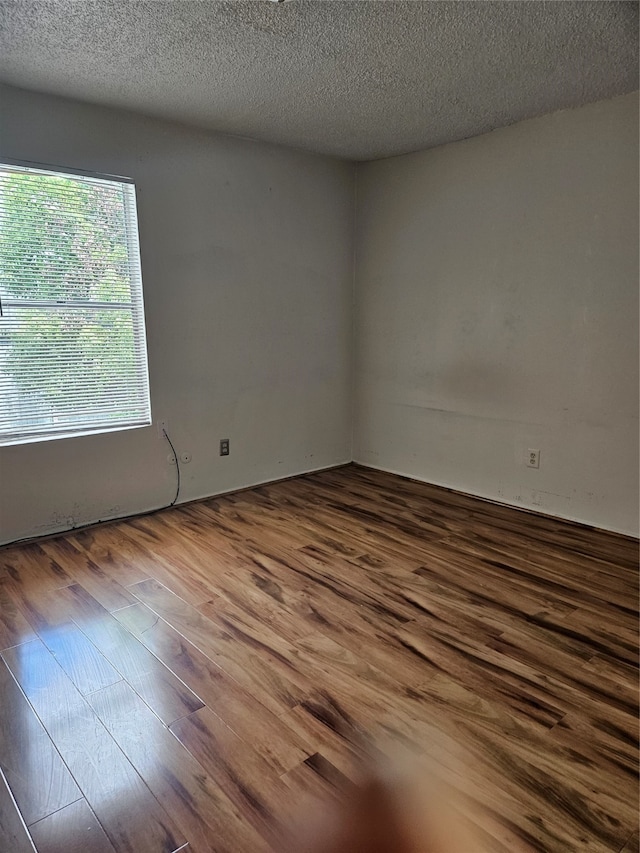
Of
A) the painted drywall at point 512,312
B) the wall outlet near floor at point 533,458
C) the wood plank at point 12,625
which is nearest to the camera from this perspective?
the wood plank at point 12,625

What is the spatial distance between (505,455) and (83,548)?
103 inches

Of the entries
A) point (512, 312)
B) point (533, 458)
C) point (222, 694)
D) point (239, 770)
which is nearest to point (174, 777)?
point (239, 770)

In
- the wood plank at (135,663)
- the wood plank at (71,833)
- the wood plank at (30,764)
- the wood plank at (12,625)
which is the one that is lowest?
the wood plank at (71,833)

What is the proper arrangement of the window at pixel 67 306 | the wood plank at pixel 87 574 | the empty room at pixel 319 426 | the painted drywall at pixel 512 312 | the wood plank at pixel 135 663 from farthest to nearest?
the painted drywall at pixel 512 312 < the window at pixel 67 306 < the wood plank at pixel 87 574 < the wood plank at pixel 135 663 < the empty room at pixel 319 426

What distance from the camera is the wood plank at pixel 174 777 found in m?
1.30

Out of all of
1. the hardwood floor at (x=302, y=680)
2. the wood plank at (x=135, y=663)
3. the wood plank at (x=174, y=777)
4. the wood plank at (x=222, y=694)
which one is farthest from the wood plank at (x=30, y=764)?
the wood plank at (x=222, y=694)

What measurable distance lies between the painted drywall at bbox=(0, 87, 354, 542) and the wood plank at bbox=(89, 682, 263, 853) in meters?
1.67

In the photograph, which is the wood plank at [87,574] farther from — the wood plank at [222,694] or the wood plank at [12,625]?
the wood plank at [12,625]

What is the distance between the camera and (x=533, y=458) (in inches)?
135

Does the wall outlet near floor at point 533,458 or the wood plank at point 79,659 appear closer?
the wood plank at point 79,659

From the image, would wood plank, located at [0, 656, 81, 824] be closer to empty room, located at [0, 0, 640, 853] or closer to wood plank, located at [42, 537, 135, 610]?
empty room, located at [0, 0, 640, 853]

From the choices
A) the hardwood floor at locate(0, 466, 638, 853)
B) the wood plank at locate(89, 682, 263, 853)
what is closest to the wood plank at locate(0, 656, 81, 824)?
the hardwood floor at locate(0, 466, 638, 853)

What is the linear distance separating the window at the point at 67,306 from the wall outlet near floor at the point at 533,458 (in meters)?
2.47

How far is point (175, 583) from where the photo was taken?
2.55m
